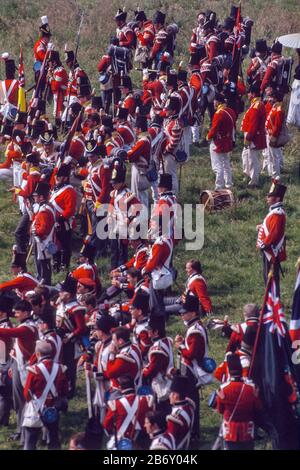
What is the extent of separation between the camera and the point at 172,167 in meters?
26.1

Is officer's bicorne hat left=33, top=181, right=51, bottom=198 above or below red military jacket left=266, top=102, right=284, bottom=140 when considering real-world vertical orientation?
below

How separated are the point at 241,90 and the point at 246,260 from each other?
5853 mm

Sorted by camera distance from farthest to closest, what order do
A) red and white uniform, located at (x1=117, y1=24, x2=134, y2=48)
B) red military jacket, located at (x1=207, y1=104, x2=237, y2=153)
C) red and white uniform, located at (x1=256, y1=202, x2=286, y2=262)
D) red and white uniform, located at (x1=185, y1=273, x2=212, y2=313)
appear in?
red and white uniform, located at (x1=117, y1=24, x2=134, y2=48)
red military jacket, located at (x1=207, y1=104, x2=237, y2=153)
red and white uniform, located at (x1=256, y1=202, x2=286, y2=262)
red and white uniform, located at (x1=185, y1=273, x2=212, y2=313)

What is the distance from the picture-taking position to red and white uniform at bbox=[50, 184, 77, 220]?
22984mm

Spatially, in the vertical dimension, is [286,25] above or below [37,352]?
above

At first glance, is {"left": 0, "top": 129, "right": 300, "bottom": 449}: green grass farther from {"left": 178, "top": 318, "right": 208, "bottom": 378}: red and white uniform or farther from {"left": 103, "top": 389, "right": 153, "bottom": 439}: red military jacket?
{"left": 103, "top": 389, "right": 153, "bottom": 439}: red military jacket

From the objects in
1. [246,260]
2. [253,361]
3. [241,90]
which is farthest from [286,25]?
[253,361]

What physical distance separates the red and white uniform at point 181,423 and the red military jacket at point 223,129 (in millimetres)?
9755

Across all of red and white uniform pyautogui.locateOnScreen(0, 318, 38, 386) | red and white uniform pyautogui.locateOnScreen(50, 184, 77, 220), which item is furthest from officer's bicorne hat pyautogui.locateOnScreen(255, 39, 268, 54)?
red and white uniform pyautogui.locateOnScreen(0, 318, 38, 386)

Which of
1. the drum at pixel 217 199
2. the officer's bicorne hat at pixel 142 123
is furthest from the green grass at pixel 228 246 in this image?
the officer's bicorne hat at pixel 142 123

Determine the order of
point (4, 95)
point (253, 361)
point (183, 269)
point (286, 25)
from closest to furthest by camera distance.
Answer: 1. point (253, 361)
2. point (183, 269)
3. point (4, 95)
4. point (286, 25)

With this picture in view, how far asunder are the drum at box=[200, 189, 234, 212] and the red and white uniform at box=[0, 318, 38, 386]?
25.5ft

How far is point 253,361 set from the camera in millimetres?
17422
